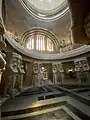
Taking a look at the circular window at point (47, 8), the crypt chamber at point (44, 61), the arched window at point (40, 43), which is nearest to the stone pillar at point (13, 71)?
the crypt chamber at point (44, 61)

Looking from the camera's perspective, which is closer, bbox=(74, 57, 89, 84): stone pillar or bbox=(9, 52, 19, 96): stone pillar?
bbox=(9, 52, 19, 96): stone pillar

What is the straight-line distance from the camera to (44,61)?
9.45 m

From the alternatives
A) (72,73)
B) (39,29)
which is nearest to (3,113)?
(72,73)

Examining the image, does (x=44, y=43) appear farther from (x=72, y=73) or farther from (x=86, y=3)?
(x=86, y=3)

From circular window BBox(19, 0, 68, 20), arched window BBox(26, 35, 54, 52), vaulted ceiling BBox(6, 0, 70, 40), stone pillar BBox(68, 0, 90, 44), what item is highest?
circular window BBox(19, 0, 68, 20)

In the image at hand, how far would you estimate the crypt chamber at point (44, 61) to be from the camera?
169 cm

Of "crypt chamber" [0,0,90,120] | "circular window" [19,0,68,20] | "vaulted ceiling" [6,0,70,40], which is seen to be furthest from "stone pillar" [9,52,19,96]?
"circular window" [19,0,68,20]

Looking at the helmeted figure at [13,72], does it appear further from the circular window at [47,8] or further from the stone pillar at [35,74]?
the circular window at [47,8]

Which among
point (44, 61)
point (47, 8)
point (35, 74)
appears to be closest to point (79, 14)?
point (35, 74)

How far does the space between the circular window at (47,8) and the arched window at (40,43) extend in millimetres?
3277

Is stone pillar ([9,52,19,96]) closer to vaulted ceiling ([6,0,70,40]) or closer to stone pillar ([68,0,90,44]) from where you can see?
stone pillar ([68,0,90,44])

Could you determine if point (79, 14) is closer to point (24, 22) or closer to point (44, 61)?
point (44, 61)

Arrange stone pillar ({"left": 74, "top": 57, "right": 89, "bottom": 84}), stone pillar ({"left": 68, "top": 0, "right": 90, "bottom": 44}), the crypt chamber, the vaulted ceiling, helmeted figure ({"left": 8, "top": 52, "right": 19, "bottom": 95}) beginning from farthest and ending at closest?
the vaulted ceiling < stone pillar ({"left": 74, "top": 57, "right": 89, "bottom": 84}) < helmeted figure ({"left": 8, "top": 52, "right": 19, "bottom": 95}) < the crypt chamber < stone pillar ({"left": 68, "top": 0, "right": 90, "bottom": 44})

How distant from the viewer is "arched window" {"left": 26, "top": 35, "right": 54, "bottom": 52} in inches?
457
